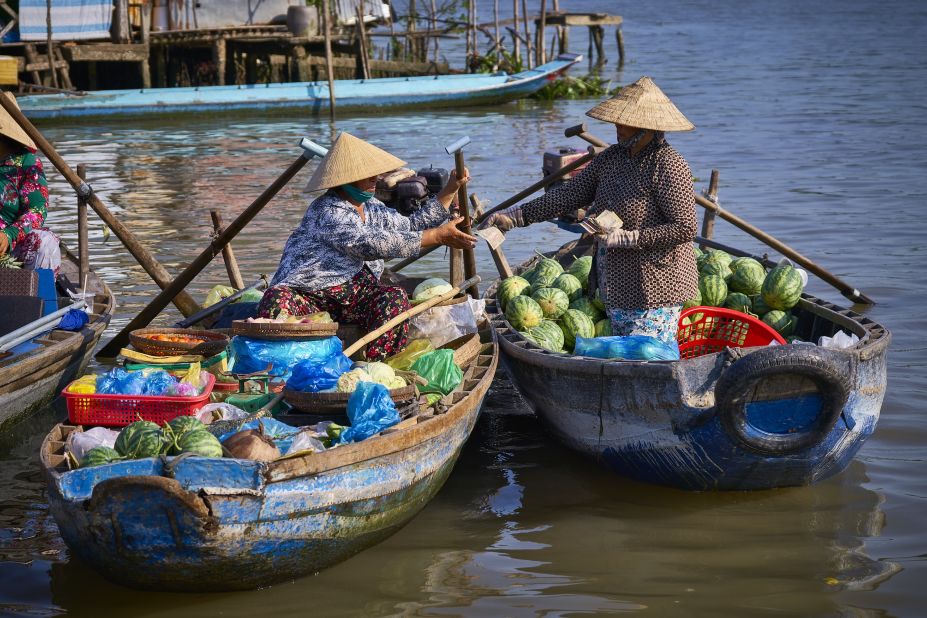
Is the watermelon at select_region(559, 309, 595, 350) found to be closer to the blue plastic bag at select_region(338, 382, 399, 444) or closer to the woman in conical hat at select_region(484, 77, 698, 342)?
the woman in conical hat at select_region(484, 77, 698, 342)

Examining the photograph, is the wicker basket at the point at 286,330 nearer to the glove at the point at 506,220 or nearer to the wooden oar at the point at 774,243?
the glove at the point at 506,220

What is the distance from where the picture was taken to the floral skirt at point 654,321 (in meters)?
5.15

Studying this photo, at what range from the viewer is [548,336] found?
5.48 metres

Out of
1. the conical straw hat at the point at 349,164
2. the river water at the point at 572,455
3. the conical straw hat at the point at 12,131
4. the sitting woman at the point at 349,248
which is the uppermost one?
the conical straw hat at the point at 12,131

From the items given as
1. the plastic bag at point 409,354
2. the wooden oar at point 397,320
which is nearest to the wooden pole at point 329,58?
the wooden oar at point 397,320

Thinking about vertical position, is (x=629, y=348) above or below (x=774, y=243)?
below

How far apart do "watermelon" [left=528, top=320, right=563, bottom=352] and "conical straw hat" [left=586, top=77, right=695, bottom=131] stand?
112 cm

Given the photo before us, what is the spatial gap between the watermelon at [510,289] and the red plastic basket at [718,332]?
1.00 m

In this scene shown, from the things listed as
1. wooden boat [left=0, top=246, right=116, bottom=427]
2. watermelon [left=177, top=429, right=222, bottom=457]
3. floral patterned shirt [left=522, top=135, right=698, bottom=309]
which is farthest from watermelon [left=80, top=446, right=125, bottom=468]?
floral patterned shirt [left=522, top=135, right=698, bottom=309]

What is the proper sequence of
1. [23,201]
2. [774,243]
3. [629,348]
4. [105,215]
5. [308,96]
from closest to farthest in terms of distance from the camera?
1. [629,348]
2. [23,201]
3. [105,215]
4. [774,243]
5. [308,96]

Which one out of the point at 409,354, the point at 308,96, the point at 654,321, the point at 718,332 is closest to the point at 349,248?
the point at 409,354

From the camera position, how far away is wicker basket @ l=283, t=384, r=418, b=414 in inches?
167

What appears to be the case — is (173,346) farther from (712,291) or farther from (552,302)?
(712,291)

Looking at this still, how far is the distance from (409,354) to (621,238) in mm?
1104
